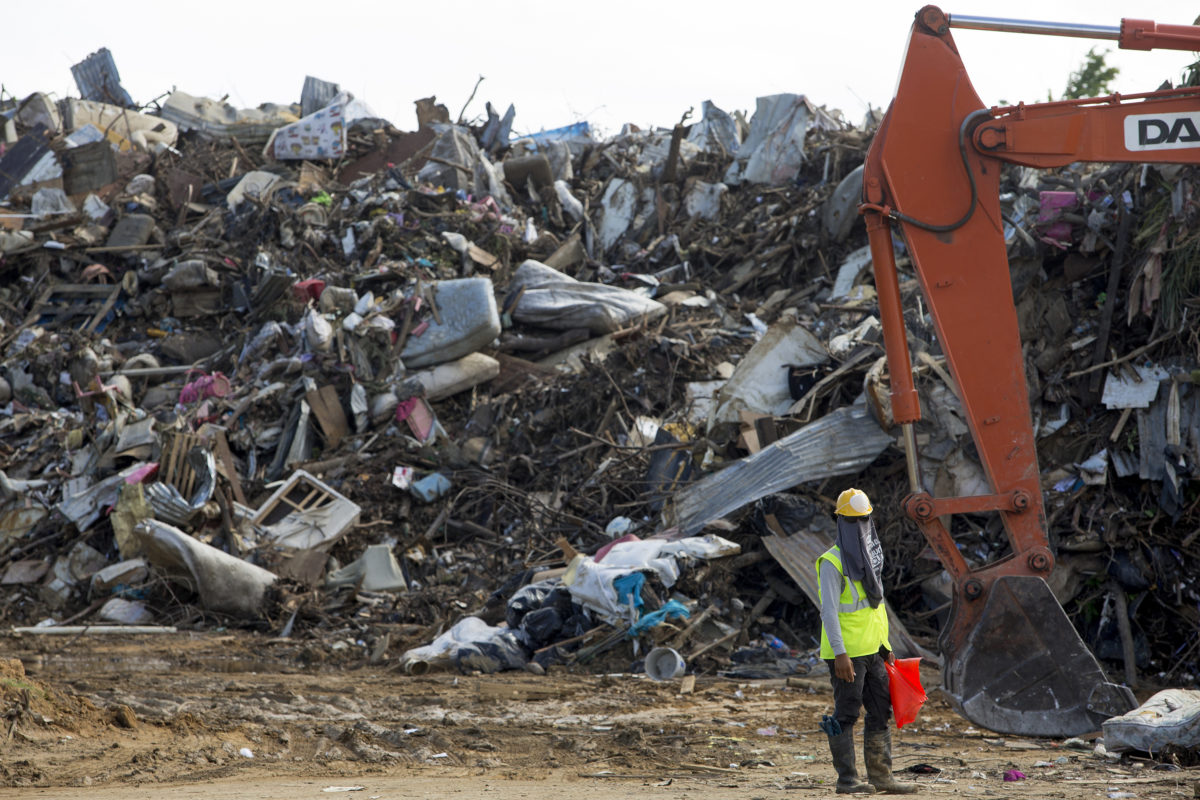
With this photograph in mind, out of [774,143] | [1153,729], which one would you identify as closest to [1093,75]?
[774,143]

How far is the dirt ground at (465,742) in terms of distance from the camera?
4273 millimetres

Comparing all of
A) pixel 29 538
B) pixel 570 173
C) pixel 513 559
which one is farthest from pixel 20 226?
pixel 513 559

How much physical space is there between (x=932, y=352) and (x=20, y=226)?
12.6 metres

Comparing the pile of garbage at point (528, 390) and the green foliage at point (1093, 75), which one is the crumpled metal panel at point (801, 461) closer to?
the pile of garbage at point (528, 390)

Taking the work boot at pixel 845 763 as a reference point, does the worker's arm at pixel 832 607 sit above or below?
above

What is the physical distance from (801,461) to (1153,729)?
3415 mm

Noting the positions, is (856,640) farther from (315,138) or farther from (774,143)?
(315,138)

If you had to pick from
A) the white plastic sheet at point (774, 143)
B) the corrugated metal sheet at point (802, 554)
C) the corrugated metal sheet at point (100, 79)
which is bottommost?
the corrugated metal sheet at point (802, 554)

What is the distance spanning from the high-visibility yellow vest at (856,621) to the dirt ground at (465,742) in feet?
1.94

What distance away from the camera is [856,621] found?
404cm

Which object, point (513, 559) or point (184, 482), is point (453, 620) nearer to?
point (513, 559)

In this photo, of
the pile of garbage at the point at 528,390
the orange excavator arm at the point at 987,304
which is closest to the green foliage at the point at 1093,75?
the pile of garbage at the point at 528,390

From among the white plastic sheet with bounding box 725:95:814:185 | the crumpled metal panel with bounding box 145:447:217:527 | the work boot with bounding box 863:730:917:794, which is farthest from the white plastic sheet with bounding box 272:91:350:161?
the work boot with bounding box 863:730:917:794

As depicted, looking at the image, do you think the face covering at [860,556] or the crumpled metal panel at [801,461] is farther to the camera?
the crumpled metal panel at [801,461]
